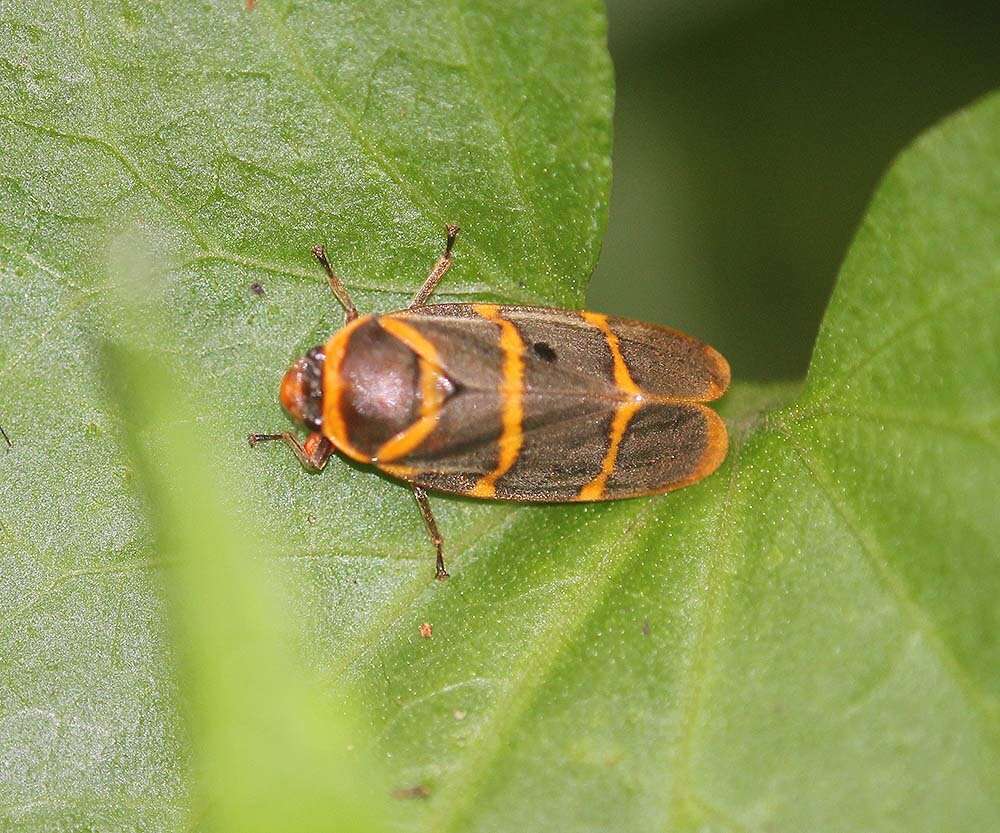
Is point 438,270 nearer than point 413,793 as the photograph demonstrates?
No

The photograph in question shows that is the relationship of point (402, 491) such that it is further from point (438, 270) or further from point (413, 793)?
point (413, 793)

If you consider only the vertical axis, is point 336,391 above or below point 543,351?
below

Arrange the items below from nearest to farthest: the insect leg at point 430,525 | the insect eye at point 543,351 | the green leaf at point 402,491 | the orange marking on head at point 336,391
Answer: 1. the green leaf at point 402,491
2. the insect leg at point 430,525
3. the orange marking on head at point 336,391
4. the insect eye at point 543,351

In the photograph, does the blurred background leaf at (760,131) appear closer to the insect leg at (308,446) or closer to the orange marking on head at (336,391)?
the orange marking on head at (336,391)

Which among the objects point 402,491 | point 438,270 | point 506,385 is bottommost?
point 402,491

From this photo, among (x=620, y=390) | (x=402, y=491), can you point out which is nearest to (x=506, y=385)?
(x=620, y=390)

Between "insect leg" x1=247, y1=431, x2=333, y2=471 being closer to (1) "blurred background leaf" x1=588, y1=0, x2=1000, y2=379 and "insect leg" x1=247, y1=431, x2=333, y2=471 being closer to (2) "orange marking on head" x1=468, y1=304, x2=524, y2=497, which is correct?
(2) "orange marking on head" x1=468, y1=304, x2=524, y2=497

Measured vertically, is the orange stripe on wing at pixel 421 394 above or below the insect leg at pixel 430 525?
above

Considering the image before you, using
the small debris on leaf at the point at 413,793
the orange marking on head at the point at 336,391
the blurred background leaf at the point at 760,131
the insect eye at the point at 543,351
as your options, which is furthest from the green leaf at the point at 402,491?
the blurred background leaf at the point at 760,131

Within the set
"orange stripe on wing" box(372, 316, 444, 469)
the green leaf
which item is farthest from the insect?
the green leaf
